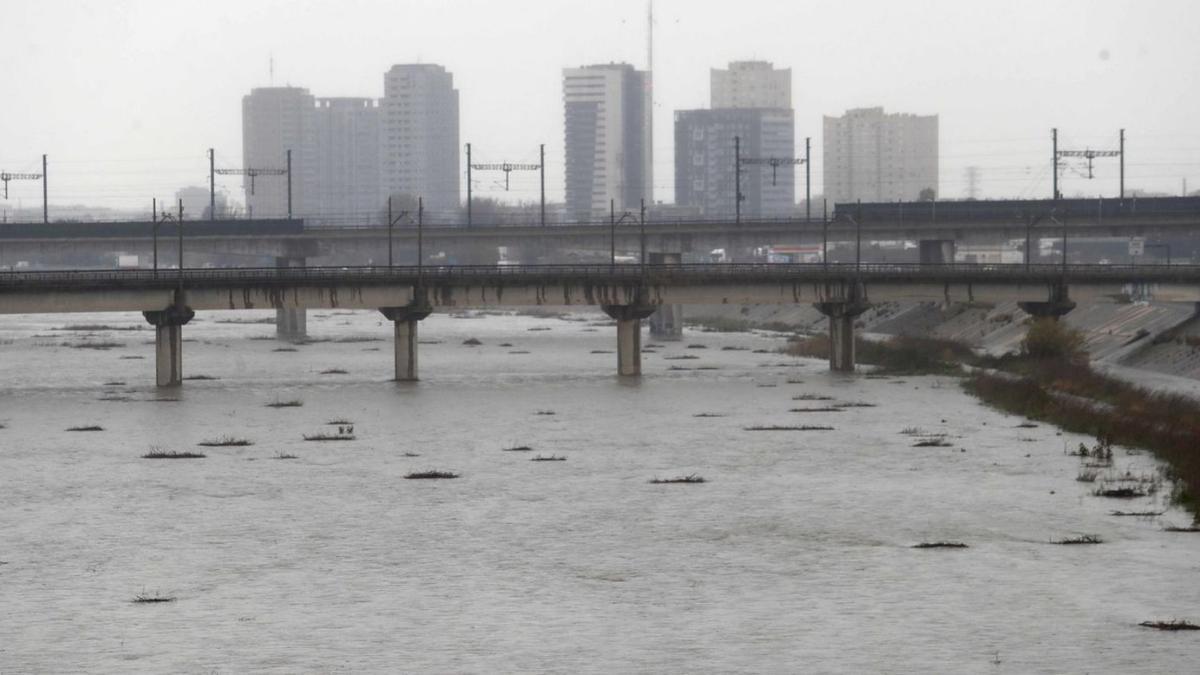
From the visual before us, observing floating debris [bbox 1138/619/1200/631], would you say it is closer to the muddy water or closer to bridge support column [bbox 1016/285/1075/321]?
the muddy water

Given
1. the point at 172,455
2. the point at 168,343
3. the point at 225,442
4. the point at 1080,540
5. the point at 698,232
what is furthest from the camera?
the point at 698,232

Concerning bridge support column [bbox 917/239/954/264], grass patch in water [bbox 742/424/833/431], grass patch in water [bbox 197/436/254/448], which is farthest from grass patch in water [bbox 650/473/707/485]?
bridge support column [bbox 917/239/954/264]

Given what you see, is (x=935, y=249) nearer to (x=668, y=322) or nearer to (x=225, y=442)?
(x=668, y=322)

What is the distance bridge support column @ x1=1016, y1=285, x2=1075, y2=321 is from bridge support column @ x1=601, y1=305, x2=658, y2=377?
25.2 meters

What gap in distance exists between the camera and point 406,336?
10631cm

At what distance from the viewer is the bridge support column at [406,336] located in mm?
105300

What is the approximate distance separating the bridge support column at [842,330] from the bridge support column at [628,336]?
10.9 metres

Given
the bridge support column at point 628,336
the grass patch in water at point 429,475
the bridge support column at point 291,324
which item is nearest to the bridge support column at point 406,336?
the bridge support column at point 628,336

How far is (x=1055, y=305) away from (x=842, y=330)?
14509 mm

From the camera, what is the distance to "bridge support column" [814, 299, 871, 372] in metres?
112

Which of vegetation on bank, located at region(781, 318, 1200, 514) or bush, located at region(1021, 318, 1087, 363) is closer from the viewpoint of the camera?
vegetation on bank, located at region(781, 318, 1200, 514)

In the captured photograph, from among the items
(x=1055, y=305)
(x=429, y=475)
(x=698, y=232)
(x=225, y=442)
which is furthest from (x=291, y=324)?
(x=429, y=475)

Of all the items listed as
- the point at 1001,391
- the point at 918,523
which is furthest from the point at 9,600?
the point at 1001,391

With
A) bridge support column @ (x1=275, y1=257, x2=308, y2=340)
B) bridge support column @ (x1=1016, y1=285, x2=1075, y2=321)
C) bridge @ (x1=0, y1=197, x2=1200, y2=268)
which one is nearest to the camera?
bridge support column @ (x1=1016, y1=285, x2=1075, y2=321)
